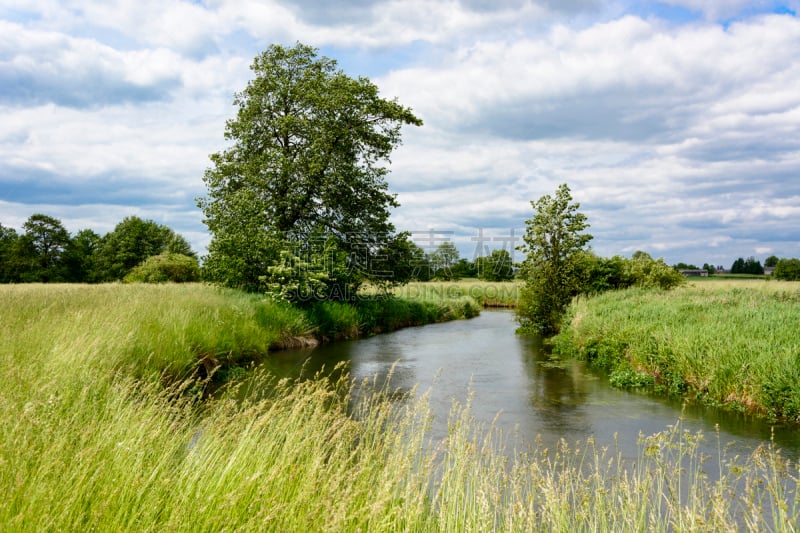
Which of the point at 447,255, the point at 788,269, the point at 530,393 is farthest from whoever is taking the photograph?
the point at 447,255

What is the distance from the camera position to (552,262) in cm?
2373

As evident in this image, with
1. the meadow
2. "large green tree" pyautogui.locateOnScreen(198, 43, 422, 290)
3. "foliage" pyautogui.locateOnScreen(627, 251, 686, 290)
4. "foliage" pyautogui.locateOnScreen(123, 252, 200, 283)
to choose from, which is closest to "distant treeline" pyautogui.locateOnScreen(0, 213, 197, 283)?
"foliage" pyautogui.locateOnScreen(123, 252, 200, 283)


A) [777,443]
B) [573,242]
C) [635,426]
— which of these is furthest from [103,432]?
[573,242]

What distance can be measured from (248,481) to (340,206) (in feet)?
81.0

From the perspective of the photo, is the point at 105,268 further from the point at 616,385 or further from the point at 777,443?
the point at 777,443

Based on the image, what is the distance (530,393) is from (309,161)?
17909 millimetres

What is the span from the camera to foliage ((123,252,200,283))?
130 ft

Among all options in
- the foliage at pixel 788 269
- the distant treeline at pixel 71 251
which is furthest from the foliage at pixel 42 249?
the foliage at pixel 788 269

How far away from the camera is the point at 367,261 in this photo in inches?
1146

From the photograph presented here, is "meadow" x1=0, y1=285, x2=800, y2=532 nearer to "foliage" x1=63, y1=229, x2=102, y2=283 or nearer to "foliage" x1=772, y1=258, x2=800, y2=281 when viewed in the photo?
"foliage" x1=772, y1=258, x2=800, y2=281

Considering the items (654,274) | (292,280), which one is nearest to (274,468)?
(292,280)

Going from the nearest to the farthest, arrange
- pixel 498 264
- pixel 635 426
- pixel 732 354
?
1. pixel 635 426
2. pixel 732 354
3. pixel 498 264

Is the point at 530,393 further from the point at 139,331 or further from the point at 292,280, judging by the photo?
the point at 292,280

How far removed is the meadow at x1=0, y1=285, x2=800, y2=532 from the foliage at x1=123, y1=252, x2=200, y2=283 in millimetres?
28573
